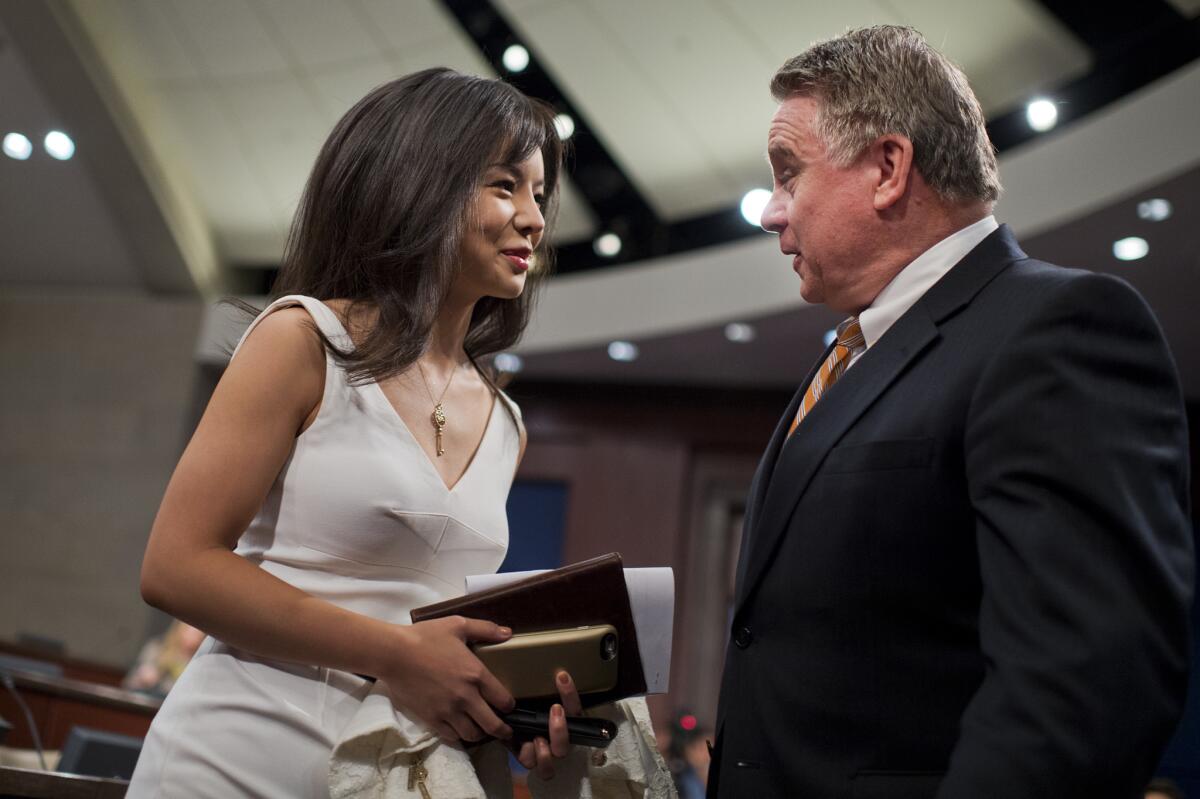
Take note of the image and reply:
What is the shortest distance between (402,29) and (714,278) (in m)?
2.40

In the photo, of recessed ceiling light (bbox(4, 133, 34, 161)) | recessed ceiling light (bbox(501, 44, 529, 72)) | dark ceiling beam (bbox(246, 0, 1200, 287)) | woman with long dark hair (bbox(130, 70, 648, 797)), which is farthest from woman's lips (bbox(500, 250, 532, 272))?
recessed ceiling light (bbox(4, 133, 34, 161))

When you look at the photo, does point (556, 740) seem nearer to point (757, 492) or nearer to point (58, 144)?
point (757, 492)

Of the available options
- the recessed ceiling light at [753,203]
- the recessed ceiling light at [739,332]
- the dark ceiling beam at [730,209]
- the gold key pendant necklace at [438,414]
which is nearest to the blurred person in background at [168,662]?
the dark ceiling beam at [730,209]

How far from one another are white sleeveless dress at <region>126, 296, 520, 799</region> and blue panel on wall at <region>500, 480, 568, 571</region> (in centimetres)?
724

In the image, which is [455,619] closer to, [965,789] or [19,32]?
[965,789]

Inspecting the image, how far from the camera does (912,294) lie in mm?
1613

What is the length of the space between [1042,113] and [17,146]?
21.3 feet

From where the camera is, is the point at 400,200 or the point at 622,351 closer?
the point at 400,200

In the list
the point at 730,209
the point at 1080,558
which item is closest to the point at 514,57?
the point at 730,209

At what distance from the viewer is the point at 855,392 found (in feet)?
4.95

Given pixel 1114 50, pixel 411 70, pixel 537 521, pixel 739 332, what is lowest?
pixel 537 521

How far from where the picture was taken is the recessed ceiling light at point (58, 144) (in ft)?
26.4

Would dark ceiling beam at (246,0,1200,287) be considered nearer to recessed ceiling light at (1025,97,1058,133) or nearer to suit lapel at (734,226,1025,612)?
recessed ceiling light at (1025,97,1058,133)

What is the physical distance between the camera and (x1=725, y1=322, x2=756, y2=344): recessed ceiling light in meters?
7.45
